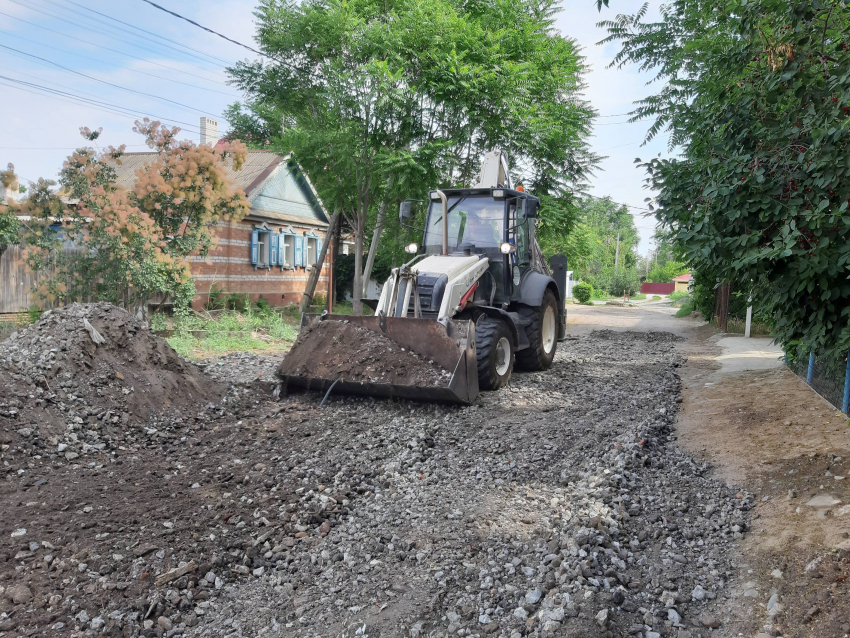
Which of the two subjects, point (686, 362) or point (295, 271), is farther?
point (295, 271)

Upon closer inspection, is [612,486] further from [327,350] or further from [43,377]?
[43,377]

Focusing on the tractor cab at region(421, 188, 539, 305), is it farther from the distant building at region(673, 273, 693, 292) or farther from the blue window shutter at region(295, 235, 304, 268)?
the distant building at region(673, 273, 693, 292)

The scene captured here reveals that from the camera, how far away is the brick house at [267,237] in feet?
57.9

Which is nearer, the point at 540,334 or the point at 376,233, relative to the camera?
the point at 540,334

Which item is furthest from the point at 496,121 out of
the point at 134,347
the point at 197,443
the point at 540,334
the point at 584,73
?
the point at 197,443

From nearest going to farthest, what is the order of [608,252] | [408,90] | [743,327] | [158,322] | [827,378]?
[827,378] < [158,322] < [408,90] < [743,327] < [608,252]

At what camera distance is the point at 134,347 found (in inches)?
287

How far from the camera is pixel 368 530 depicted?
4035mm

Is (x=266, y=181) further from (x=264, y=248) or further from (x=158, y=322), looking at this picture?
(x=158, y=322)

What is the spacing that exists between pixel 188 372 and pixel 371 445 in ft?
10.1

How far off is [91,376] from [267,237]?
13448 millimetres

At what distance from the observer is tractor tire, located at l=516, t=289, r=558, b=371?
9211mm

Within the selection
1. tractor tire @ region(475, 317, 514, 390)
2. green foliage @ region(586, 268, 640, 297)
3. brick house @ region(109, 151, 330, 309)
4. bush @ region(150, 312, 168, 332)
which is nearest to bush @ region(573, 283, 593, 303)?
green foliage @ region(586, 268, 640, 297)

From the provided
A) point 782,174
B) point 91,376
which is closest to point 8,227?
point 91,376
